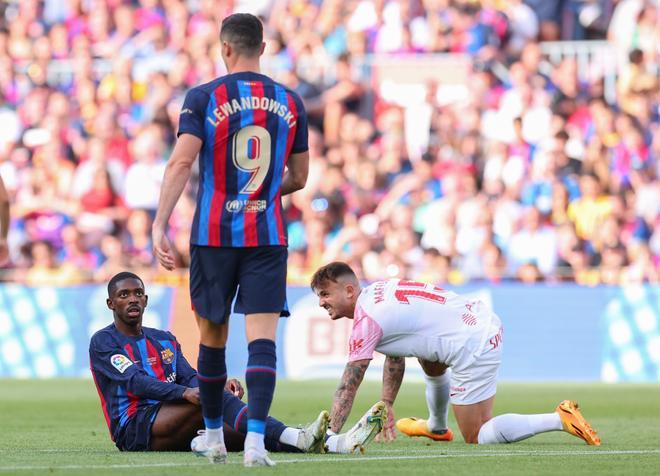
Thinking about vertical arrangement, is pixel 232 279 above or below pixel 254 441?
above

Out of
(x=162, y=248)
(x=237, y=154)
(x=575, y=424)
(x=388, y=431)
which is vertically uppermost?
(x=237, y=154)

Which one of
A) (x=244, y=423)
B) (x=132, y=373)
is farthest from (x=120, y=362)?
(x=244, y=423)

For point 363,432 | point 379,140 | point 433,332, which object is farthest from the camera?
point 379,140

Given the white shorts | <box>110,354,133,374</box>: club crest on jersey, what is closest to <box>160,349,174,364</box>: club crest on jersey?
<box>110,354,133,374</box>: club crest on jersey

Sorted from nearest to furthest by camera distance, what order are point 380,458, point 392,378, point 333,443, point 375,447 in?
point 380,458 < point 333,443 < point 375,447 < point 392,378

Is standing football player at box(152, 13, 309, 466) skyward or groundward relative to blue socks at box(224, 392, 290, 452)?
skyward

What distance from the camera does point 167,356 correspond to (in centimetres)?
879

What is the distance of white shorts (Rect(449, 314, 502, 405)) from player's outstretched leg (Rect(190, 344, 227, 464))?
242 cm

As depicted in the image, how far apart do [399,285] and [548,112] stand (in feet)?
39.5

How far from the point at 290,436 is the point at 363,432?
1.36 feet

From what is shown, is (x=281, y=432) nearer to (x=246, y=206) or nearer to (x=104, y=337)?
(x=104, y=337)

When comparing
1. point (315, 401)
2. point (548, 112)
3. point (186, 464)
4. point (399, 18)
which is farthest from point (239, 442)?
→ point (399, 18)

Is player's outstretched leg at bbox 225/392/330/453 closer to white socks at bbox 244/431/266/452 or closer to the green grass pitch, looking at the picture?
the green grass pitch

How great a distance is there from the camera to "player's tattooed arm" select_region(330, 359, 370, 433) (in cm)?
873
